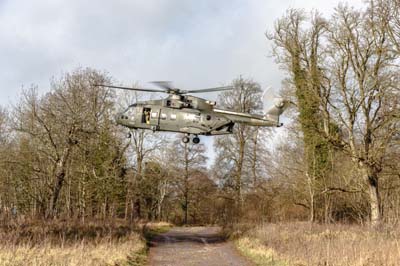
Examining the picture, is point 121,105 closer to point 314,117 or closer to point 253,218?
point 253,218

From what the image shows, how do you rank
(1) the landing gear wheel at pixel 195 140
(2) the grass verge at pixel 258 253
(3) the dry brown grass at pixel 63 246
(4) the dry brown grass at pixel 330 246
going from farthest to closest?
(1) the landing gear wheel at pixel 195 140 < (2) the grass verge at pixel 258 253 < (3) the dry brown grass at pixel 63 246 < (4) the dry brown grass at pixel 330 246

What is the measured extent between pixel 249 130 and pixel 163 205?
17.5 metres

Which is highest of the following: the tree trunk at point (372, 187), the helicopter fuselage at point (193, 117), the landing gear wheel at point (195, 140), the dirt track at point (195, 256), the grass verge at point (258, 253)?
the helicopter fuselage at point (193, 117)

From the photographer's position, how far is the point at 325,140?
24250 mm

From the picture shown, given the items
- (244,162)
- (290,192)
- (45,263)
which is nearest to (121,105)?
(244,162)

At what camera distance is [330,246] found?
473 inches

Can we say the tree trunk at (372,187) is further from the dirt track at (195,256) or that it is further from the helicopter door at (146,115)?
the helicopter door at (146,115)

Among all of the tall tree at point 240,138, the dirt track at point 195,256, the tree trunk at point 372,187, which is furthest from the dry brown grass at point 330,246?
the tall tree at point 240,138

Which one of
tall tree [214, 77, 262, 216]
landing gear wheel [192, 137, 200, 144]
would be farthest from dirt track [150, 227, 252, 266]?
tall tree [214, 77, 262, 216]

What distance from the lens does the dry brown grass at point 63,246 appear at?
10469mm

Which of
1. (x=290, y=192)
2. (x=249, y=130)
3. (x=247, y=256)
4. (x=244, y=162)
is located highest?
(x=249, y=130)

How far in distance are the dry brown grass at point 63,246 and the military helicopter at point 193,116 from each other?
16.1 ft

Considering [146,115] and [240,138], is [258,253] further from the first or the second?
[240,138]

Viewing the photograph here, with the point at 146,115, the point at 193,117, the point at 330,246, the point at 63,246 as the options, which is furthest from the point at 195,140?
the point at 330,246
